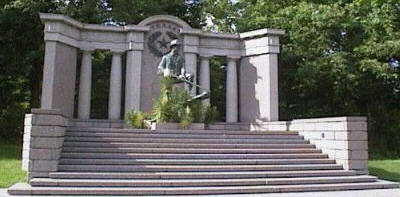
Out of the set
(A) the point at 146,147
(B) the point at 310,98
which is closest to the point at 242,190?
(A) the point at 146,147

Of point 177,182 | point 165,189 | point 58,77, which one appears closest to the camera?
point 165,189

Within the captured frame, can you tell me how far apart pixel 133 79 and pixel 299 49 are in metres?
7.89

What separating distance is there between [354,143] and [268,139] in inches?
99.2

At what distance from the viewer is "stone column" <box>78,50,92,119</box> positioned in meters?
19.2

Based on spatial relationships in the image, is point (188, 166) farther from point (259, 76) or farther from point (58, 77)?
point (259, 76)

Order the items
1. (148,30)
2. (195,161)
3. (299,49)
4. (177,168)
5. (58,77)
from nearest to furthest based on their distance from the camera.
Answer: (177,168) → (195,161) → (58,77) → (148,30) → (299,49)

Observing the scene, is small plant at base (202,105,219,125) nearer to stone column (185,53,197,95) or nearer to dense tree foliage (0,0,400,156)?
stone column (185,53,197,95)

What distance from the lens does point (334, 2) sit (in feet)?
77.3

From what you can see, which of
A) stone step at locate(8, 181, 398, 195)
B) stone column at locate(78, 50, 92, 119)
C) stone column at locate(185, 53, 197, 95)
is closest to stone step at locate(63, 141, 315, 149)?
stone step at locate(8, 181, 398, 195)

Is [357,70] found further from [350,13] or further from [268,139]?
[268,139]

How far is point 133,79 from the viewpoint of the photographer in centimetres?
1958

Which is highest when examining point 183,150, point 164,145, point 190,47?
point 190,47

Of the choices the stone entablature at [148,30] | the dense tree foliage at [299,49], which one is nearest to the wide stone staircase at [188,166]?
the stone entablature at [148,30]

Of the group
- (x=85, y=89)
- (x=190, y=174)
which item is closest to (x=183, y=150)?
(x=190, y=174)
